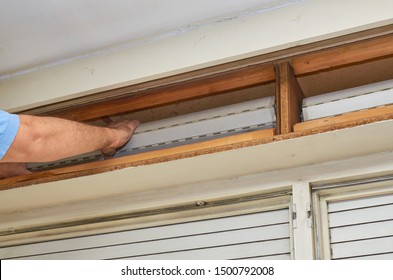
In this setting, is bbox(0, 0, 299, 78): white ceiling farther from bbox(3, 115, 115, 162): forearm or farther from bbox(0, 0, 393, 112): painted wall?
bbox(3, 115, 115, 162): forearm

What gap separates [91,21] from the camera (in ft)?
8.65

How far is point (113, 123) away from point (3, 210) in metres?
0.63

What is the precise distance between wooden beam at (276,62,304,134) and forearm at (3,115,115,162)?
2.23 feet

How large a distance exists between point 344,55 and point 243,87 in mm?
416

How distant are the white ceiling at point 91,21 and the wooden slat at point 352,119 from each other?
0.52m

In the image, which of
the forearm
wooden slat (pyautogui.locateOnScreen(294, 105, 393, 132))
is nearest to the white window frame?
wooden slat (pyautogui.locateOnScreen(294, 105, 393, 132))

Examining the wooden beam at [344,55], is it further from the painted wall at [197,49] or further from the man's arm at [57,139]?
the man's arm at [57,139]

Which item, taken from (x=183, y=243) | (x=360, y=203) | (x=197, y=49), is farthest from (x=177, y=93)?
(x=360, y=203)

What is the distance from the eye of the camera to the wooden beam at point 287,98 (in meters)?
2.36

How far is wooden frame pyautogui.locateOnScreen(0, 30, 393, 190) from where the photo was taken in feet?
7.50
